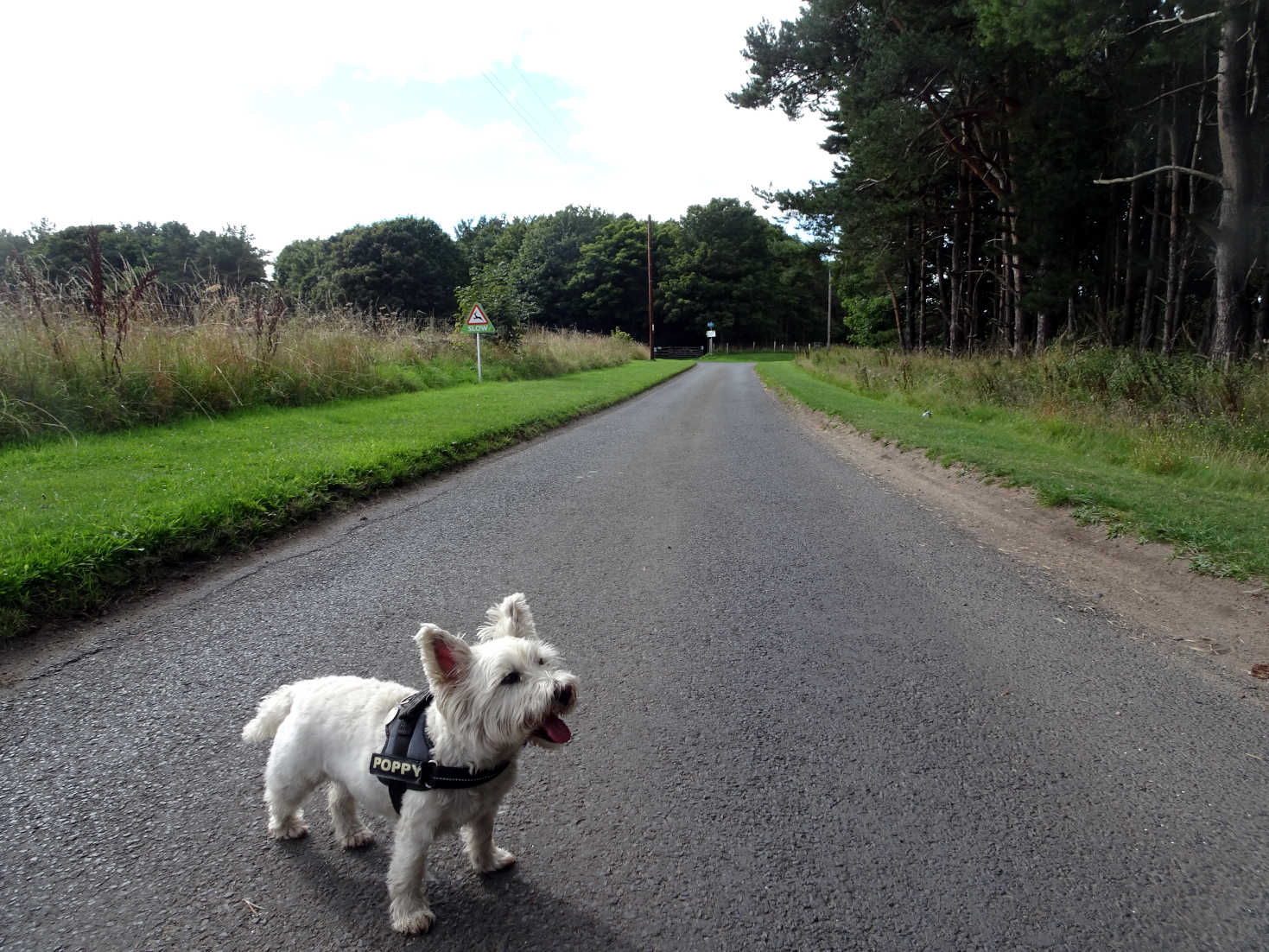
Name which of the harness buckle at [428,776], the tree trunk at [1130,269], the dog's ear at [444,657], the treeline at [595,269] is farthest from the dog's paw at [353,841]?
the treeline at [595,269]

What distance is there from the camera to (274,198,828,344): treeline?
2721 inches

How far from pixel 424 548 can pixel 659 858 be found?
13.3 feet

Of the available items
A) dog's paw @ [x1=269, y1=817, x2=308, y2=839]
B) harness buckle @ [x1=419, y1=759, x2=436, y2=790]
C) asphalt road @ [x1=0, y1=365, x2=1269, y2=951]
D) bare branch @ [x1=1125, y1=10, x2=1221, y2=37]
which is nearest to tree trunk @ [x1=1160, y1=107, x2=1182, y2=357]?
bare branch @ [x1=1125, y1=10, x2=1221, y2=37]

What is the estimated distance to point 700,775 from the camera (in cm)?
292

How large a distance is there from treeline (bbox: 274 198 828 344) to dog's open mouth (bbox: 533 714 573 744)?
2530 inches

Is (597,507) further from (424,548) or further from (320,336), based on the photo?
(320,336)

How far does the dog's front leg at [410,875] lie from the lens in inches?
86.0

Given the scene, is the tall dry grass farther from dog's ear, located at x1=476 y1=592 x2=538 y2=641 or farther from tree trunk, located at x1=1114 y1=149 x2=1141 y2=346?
tree trunk, located at x1=1114 y1=149 x2=1141 y2=346

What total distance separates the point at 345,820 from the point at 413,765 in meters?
0.60

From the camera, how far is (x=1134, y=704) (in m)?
3.56

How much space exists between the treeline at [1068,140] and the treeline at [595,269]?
119ft

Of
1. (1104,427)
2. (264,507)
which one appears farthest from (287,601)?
(1104,427)

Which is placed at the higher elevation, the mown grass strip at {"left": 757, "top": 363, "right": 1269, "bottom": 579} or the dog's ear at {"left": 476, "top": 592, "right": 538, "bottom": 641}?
the dog's ear at {"left": 476, "top": 592, "right": 538, "bottom": 641}

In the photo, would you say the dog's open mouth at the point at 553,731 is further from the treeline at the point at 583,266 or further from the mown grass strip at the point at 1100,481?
the treeline at the point at 583,266
